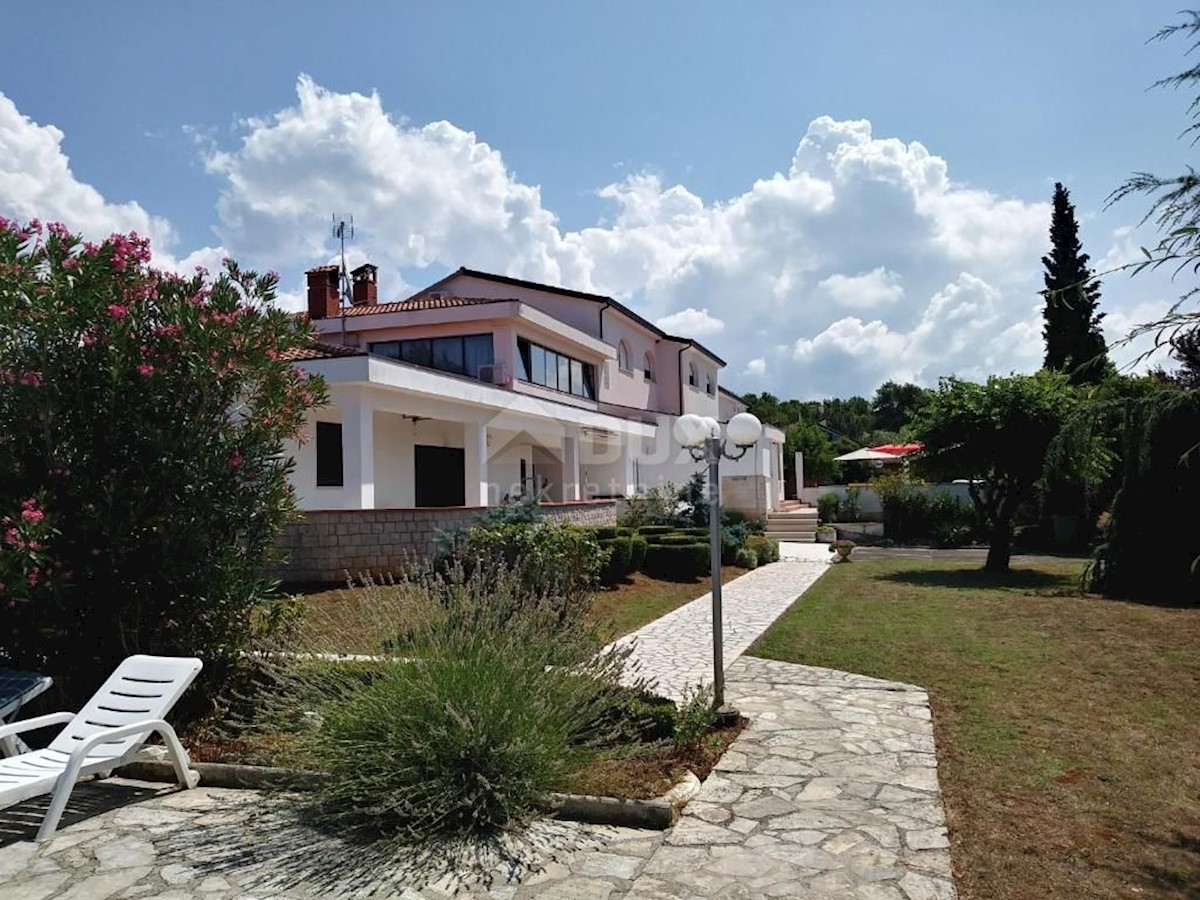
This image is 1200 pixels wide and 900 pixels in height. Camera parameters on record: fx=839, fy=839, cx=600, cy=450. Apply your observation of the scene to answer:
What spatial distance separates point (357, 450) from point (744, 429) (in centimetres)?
940

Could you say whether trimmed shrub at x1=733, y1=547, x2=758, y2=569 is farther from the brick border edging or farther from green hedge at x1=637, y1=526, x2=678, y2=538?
the brick border edging

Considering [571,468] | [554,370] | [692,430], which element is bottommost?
[692,430]

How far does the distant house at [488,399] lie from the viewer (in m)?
16.1

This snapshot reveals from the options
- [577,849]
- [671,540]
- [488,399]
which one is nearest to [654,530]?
[671,540]

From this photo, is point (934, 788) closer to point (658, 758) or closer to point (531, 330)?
point (658, 758)

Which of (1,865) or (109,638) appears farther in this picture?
(109,638)

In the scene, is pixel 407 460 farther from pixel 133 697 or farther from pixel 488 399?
pixel 133 697

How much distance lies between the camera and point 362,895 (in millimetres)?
3863

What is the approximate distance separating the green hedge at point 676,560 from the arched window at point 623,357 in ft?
48.7

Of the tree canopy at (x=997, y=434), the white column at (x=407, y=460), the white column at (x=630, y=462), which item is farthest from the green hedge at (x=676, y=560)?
the white column at (x=630, y=462)

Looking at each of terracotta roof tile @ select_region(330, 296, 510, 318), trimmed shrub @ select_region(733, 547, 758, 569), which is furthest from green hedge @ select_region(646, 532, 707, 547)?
terracotta roof tile @ select_region(330, 296, 510, 318)

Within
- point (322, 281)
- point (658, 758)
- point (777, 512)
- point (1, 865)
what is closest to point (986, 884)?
point (658, 758)

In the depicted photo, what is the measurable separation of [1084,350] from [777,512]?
15.7m

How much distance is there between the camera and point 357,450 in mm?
14953
